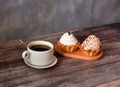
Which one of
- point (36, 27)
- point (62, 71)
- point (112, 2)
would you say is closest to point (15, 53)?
point (62, 71)

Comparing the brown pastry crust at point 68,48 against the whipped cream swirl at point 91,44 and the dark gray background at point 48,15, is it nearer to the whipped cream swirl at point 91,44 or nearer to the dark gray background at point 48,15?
the whipped cream swirl at point 91,44

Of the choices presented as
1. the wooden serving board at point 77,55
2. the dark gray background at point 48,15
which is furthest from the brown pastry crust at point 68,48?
the dark gray background at point 48,15

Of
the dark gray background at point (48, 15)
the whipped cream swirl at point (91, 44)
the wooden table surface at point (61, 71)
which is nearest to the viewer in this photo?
the wooden table surface at point (61, 71)

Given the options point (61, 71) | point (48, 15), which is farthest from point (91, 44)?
point (48, 15)

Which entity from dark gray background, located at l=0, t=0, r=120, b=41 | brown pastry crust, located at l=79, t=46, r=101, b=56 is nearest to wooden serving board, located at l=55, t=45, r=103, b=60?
brown pastry crust, located at l=79, t=46, r=101, b=56

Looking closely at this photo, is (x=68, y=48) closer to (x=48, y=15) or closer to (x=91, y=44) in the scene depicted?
(x=91, y=44)

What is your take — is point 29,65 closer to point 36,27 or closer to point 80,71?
point 80,71
